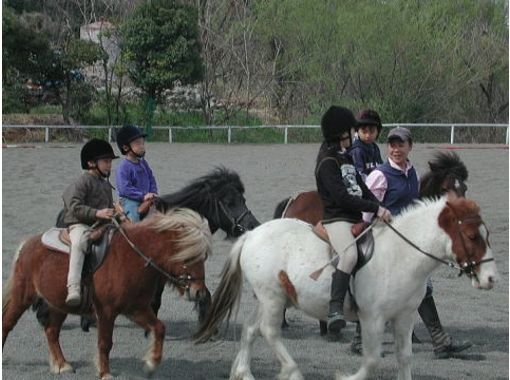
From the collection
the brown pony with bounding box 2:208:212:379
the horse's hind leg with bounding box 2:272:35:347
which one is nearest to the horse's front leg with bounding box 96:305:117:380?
the brown pony with bounding box 2:208:212:379

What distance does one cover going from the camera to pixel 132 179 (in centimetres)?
826

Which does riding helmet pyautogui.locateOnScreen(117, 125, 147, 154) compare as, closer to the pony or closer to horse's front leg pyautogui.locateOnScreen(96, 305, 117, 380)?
horse's front leg pyautogui.locateOnScreen(96, 305, 117, 380)

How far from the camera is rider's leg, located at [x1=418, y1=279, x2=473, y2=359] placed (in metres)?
7.57

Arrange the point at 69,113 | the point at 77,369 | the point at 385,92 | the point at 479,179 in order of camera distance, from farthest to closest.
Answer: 1. the point at 385,92
2. the point at 69,113
3. the point at 479,179
4. the point at 77,369

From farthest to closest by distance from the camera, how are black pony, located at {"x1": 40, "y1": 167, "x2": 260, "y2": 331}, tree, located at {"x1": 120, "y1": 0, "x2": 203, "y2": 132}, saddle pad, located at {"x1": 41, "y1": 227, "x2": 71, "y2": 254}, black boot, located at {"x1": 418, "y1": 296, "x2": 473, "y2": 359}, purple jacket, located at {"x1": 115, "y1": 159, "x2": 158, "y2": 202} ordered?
tree, located at {"x1": 120, "y1": 0, "x2": 203, "y2": 132} → black pony, located at {"x1": 40, "y1": 167, "x2": 260, "y2": 331} → purple jacket, located at {"x1": 115, "y1": 159, "x2": 158, "y2": 202} → black boot, located at {"x1": 418, "y1": 296, "x2": 473, "y2": 359} → saddle pad, located at {"x1": 41, "y1": 227, "x2": 71, "y2": 254}

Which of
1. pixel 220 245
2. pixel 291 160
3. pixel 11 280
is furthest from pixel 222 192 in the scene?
pixel 291 160

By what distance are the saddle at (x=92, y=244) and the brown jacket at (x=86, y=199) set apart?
0.11m

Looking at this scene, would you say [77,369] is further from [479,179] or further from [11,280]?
[479,179]

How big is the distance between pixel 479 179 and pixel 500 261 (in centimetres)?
910

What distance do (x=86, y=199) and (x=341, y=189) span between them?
2.02 metres

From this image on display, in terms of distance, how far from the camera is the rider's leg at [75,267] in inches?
261

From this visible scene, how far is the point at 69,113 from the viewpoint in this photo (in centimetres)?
3506

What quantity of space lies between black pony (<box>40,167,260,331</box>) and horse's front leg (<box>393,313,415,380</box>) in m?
2.35

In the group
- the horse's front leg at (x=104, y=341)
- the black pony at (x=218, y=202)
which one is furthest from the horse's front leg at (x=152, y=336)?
the black pony at (x=218, y=202)
